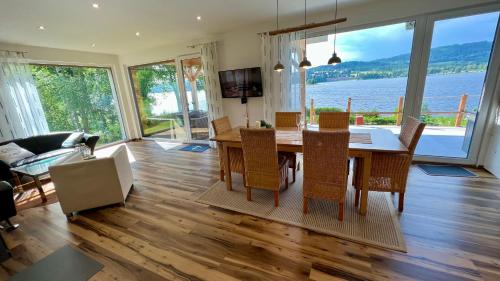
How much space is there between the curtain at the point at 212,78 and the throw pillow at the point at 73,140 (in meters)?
2.79

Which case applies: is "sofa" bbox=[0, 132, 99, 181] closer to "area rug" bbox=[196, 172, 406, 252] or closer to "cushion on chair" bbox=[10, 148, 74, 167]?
"cushion on chair" bbox=[10, 148, 74, 167]

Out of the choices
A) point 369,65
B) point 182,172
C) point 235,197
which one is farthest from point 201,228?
point 369,65

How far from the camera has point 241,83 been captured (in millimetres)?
4531

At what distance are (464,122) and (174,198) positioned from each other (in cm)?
473

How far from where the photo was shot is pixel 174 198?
2.90 m

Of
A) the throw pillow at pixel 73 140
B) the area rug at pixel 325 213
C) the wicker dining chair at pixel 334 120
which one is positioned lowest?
the area rug at pixel 325 213

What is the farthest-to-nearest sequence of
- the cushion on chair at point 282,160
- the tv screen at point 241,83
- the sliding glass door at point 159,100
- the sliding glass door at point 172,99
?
the sliding glass door at point 159,100, the sliding glass door at point 172,99, the tv screen at point 241,83, the cushion on chair at point 282,160

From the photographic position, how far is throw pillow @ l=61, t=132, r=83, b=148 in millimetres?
4255

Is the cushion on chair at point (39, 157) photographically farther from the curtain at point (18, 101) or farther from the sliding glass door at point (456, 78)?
the sliding glass door at point (456, 78)

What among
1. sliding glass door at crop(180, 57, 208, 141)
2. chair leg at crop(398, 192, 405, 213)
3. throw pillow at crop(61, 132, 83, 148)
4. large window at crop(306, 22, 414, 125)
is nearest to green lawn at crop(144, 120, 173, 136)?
sliding glass door at crop(180, 57, 208, 141)

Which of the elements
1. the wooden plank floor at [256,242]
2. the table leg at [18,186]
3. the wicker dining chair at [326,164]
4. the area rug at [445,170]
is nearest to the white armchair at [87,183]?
the wooden plank floor at [256,242]

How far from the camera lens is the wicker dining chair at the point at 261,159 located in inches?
89.0

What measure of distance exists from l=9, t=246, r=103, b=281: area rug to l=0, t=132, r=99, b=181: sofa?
256 cm

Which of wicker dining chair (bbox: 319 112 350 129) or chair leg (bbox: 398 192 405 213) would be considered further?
wicker dining chair (bbox: 319 112 350 129)
